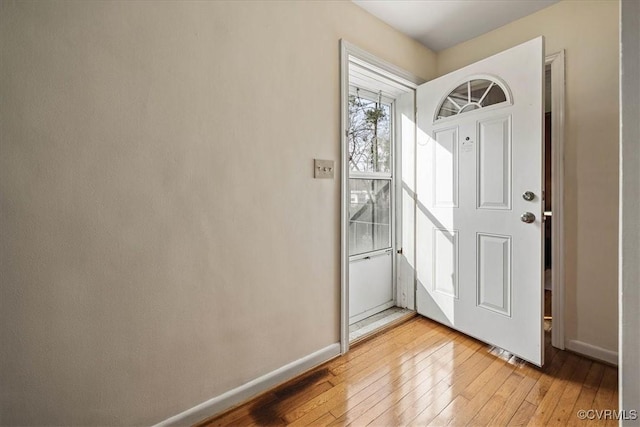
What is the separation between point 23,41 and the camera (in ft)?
3.37

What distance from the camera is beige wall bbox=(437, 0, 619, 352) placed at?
1793mm

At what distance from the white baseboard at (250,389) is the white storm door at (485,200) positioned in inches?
40.4

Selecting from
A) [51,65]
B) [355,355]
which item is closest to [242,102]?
[51,65]

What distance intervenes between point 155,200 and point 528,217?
2.01 meters

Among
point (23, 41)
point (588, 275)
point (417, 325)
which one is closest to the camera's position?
point (23, 41)

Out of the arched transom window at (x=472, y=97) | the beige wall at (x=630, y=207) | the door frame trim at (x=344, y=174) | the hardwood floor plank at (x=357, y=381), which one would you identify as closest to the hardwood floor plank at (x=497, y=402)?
the hardwood floor plank at (x=357, y=381)

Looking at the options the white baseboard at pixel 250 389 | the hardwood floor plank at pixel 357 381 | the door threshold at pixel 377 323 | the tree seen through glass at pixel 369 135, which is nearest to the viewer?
the white baseboard at pixel 250 389

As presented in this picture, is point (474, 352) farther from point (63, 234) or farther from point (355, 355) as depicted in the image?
point (63, 234)

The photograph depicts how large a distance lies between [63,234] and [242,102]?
93cm

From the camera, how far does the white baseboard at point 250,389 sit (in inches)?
54.1

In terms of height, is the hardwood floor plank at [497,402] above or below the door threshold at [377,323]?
below

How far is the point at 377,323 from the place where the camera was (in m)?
2.44

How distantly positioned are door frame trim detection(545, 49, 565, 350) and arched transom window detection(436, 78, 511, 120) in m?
0.38

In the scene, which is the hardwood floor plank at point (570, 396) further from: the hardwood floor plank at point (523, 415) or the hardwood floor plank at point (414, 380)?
the hardwood floor plank at point (414, 380)
